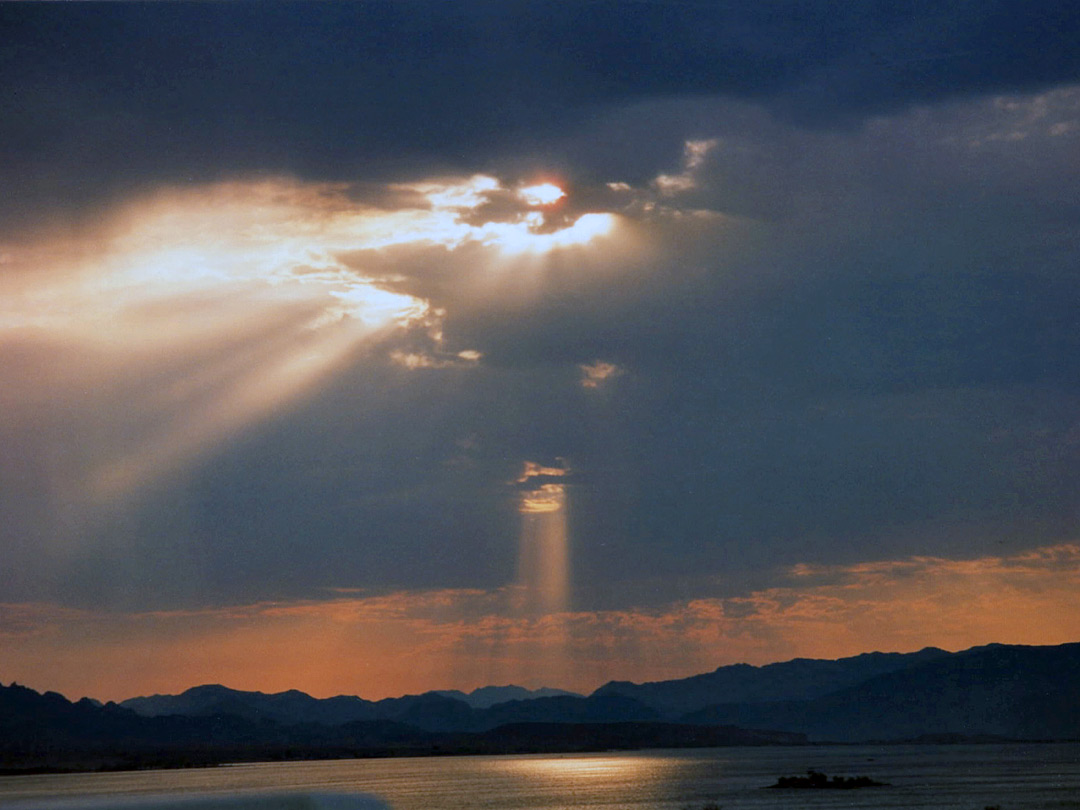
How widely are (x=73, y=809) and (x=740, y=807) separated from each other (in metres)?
73.2

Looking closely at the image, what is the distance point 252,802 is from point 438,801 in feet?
273

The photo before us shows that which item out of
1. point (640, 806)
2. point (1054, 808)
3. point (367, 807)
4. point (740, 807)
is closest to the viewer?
point (367, 807)

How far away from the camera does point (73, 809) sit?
90.0m

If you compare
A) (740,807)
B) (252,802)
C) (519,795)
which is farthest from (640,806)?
(252,802)

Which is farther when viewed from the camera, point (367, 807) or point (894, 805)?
point (894, 805)

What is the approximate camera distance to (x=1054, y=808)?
120 metres

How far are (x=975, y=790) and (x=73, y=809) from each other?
121 metres

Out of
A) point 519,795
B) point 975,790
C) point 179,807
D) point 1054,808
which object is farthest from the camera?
point 519,795

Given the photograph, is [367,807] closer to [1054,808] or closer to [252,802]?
[252,802]

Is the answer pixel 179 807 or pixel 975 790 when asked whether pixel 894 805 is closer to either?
pixel 975 790

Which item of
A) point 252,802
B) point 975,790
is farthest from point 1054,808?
point 252,802

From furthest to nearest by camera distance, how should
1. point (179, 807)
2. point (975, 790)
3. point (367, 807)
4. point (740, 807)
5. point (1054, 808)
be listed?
point (975, 790)
point (740, 807)
point (1054, 808)
point (367, 807)
point (179, 807)

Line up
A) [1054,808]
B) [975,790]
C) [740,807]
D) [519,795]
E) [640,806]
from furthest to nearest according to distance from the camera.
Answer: [519,795], [975,790], [640,806], [740,807], [1054,808]

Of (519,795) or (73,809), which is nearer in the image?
(73,809)
